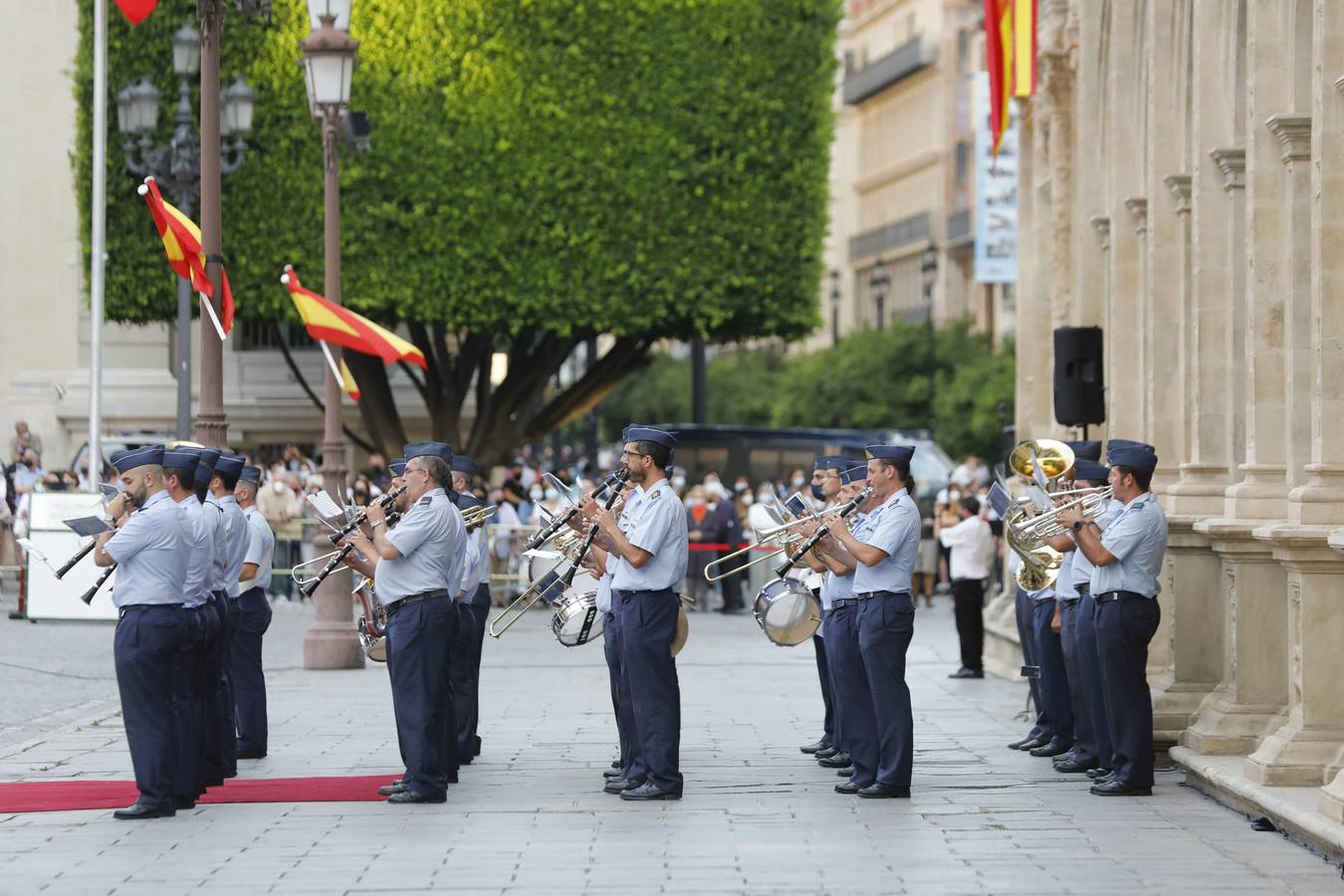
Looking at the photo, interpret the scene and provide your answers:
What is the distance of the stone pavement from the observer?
10156mm

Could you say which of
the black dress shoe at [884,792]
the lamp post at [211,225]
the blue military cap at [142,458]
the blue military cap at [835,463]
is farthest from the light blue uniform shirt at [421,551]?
the lamp post at [211,225]

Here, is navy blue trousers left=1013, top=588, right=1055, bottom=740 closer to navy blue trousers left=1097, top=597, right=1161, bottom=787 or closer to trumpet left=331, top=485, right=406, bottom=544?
navy blue trousers left=1097, top=597, right=1161, bottom=787

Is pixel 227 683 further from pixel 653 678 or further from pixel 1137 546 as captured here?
pixel 1137 546

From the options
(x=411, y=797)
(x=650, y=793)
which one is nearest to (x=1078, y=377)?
(x=650, y=793)

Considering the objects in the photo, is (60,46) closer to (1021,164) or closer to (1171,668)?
(1021,164)

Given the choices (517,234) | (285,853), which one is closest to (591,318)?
(517,234)

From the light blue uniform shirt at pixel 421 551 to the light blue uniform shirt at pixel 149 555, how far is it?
3.49ft

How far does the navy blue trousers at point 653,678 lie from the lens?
12875 mm

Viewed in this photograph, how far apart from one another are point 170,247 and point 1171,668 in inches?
340

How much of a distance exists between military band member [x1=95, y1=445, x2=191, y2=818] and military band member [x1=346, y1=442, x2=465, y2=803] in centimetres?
104

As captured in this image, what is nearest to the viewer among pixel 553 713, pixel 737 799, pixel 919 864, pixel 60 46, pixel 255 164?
pixel 919 864

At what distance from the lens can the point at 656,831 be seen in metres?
11.6

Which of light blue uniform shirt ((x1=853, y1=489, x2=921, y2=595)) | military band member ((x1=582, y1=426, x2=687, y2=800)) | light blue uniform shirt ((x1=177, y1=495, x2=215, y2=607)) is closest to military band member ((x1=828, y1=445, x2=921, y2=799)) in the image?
light blue uniform shirt ((x1=853, y1=489, x2=921, y2=595))

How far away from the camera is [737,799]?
12.9 meters
